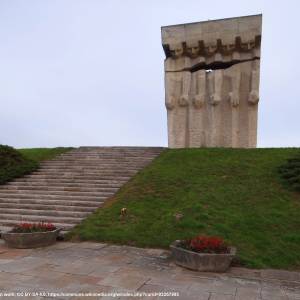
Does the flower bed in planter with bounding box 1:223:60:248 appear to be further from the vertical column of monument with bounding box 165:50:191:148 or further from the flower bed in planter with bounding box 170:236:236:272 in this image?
the vertical column of monument with bounding box 165:50:191:148

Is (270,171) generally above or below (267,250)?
above

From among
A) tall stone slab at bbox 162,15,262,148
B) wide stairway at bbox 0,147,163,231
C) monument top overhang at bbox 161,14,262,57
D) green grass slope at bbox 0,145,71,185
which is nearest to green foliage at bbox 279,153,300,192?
tall stone slab at bbox 162,15,262,148

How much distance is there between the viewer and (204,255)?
19.7ft

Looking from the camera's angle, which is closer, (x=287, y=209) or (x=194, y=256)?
(x=194, y=256)

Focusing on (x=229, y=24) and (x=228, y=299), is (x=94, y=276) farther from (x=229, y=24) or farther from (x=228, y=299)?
(x=229, y=24)

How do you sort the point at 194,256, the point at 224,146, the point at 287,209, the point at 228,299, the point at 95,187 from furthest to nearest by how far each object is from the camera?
the point at 224,146, the point at 95,187, the point at 287,209, the point at 194,256, the point at 228,299

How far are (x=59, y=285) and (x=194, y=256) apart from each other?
234 centimetres

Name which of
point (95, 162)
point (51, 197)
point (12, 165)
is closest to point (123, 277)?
point (51, 197)

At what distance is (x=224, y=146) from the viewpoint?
17.0 m

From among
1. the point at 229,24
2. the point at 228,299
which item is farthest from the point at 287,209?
the point at 229,24

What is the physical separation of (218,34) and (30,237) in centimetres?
1371

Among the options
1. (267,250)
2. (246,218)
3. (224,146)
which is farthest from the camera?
(224,146)

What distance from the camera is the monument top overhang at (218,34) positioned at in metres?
17.0

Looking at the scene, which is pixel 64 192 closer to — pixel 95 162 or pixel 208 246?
pixel 95 162
